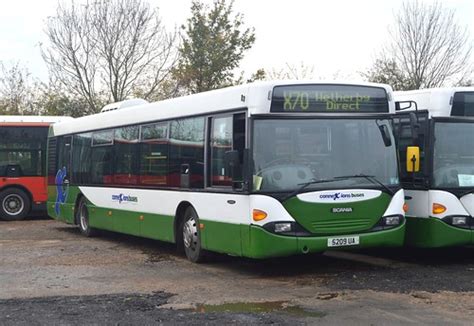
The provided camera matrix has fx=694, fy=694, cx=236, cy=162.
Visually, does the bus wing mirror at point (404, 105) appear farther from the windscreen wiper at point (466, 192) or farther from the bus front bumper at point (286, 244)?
the bus front bumper at point (286, 244)

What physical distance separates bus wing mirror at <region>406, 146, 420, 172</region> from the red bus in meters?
13.5

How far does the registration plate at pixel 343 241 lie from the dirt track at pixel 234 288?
18.5 inches

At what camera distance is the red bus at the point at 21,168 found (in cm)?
2086

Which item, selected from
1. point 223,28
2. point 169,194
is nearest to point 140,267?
point 169,194

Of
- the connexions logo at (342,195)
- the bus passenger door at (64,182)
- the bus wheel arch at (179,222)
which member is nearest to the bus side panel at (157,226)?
the bus wheel arch at (179,222)

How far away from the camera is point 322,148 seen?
957 cm

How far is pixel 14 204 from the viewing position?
21.0 metres

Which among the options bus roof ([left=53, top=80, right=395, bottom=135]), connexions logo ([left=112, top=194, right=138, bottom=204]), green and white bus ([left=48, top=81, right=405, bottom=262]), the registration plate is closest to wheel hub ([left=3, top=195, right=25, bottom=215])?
bus roof ([left=53, top=80, right=395, bottom=135])

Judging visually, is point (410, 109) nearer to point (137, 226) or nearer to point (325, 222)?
point (325, 222)

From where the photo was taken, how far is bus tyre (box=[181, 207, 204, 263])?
434 inches

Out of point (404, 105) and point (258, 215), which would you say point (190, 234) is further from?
point (404, 105)

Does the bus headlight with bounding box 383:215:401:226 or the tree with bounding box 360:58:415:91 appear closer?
the bus headlight with bounding box 383:215:401:226

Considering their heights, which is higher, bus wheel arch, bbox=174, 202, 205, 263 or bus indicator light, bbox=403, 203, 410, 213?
bus indicator light, bbox=403, 203, 410, 213

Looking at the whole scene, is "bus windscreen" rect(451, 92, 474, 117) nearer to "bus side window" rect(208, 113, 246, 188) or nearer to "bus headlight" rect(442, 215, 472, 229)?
"bus headlight" rect(442, 215, 472, 229)
